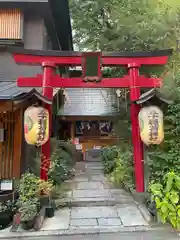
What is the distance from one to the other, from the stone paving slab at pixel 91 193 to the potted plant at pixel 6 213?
106 inches

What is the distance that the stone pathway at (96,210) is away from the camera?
21.2 feet

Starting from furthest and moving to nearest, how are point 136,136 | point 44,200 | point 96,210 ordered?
point 136,136 → point 96,210 → point 44,200

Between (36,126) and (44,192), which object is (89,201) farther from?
(36,126)

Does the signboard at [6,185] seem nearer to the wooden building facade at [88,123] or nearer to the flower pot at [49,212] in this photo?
the flower pot at [49,212]

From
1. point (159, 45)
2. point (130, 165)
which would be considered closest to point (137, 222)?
point (130, 165)

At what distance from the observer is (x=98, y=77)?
336 inches

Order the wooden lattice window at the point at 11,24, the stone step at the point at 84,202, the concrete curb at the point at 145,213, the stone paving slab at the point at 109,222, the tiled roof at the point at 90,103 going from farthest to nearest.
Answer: the tiled roof at the point at 90,103 → the wooden lattice window at the point at 11,24 → the stone step at the point at 84,202 → the concrete curb at the point at 145,213 → the stone paving slab at the point at 109,222

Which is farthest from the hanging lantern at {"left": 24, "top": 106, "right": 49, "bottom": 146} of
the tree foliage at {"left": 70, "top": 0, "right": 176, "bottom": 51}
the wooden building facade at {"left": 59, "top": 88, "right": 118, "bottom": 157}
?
the wooden building facade at {"left": 59, "top": 88, "right": 118, "bottom": 157}

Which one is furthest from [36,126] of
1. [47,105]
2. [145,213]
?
[145,213]

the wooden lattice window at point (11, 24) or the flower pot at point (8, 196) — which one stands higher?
the wooden lattice window at point (11, 24)

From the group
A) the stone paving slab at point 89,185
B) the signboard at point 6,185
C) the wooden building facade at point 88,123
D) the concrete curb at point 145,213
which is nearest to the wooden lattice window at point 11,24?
the signboard at point 6,185

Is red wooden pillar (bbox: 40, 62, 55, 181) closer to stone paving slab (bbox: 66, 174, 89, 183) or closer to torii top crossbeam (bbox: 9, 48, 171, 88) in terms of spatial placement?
torii top crossbeam (bbox: 9, 48, 171, 88)

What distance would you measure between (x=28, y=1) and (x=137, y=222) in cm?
800

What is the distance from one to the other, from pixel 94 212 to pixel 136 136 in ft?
8.34
